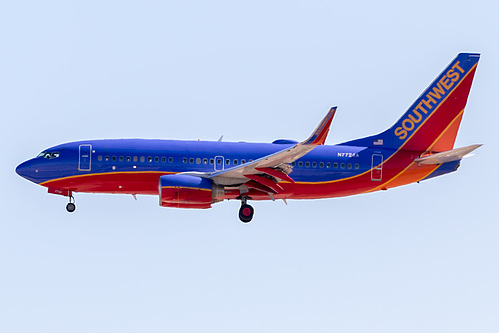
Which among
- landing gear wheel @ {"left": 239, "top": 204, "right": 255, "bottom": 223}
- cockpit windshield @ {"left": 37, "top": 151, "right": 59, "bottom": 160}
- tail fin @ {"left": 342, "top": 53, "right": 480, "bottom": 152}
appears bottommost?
landing gear wheel @ {"left": 239, "top": 204, "right": 255, "bottom": 223}

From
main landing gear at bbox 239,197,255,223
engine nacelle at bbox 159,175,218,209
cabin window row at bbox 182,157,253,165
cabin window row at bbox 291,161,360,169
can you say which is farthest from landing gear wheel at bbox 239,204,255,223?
cabin window row at bbox 291,161,360,169

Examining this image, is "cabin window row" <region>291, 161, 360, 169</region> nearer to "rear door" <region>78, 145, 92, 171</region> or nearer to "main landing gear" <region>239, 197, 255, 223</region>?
"main landing gear" <region>239, 197, 255, 223</region>

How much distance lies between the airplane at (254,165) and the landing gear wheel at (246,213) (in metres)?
0.06

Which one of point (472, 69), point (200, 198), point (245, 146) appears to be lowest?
point (200, 198)

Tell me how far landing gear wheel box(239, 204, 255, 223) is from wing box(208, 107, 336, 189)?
1.23 m

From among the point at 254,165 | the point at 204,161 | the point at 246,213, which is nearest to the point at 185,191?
the point at 204,161

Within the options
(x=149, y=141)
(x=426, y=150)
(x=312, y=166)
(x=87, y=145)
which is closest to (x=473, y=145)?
(x=426, y=150)

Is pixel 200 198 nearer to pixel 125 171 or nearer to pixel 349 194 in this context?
pixel 125 171

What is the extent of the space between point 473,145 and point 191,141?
15488 mm

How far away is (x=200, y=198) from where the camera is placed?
50.2 meters

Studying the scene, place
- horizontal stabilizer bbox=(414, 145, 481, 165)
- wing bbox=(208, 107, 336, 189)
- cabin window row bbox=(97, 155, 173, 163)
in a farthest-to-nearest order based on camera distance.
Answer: horizontal stabilizer bbox=(414, 145, 481, 165)
cabin window row bbox=(97, 155, 173, 163)
wing bbox=(208, 107, 336, 189)

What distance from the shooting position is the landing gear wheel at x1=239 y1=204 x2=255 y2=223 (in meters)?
51.9

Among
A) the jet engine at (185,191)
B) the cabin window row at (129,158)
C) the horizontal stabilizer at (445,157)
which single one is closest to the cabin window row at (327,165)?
the horizontal stabilizer at (445,157)

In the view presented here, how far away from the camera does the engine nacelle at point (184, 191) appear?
49.6 meters
